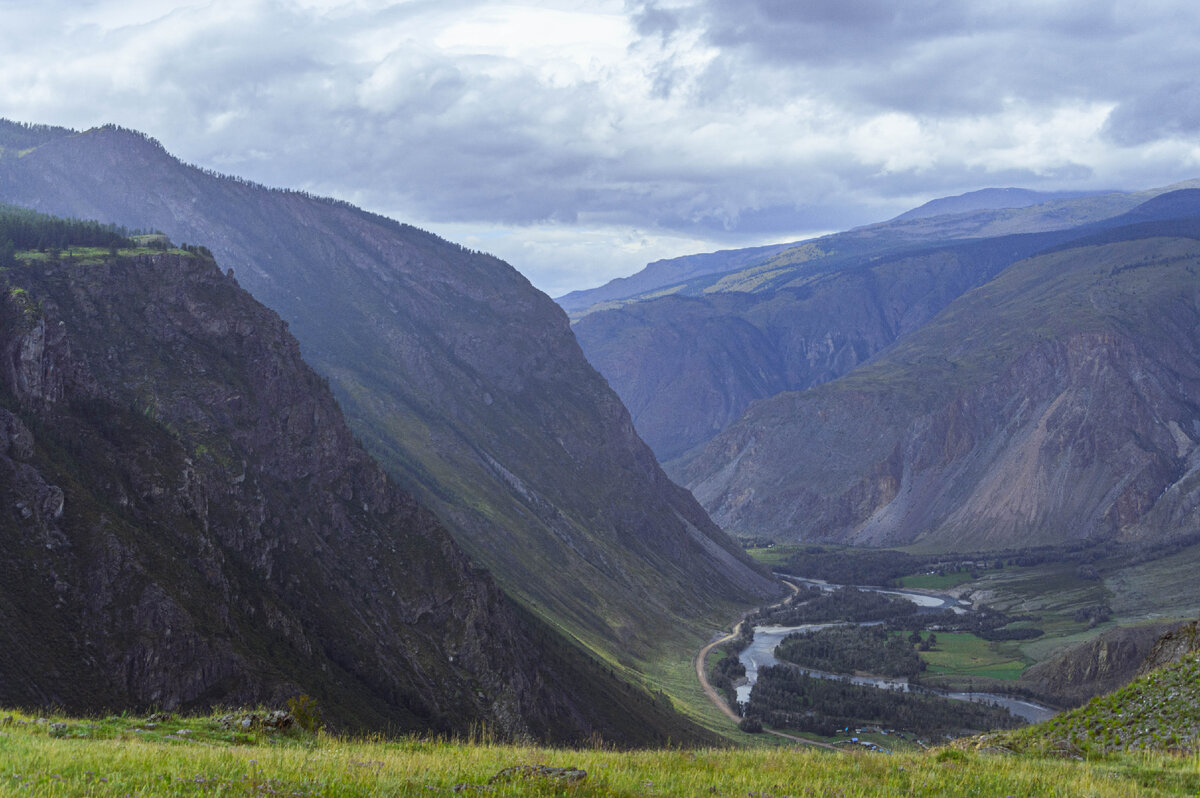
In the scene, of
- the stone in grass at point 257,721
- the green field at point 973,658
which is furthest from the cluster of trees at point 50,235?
the green field at point 973,658

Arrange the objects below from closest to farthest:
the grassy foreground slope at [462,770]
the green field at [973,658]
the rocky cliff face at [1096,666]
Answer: the grassy foreground slope at [462,770]
the rocky cliff face at [1096,666]
the green field at [973,658]

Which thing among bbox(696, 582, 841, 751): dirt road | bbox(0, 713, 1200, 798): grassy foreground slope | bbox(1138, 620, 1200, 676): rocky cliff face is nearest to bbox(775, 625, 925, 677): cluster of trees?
bbox(696, 582, 841, 751): dirt road

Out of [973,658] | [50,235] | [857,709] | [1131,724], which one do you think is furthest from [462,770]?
[973,658]

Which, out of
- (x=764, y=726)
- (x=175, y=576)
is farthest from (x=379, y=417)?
(x=175, y=576)

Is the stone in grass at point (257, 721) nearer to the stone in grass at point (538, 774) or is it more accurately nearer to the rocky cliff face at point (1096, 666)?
the stone in grass at point (538, 774)

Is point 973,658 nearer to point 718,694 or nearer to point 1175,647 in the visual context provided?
point 718,694
